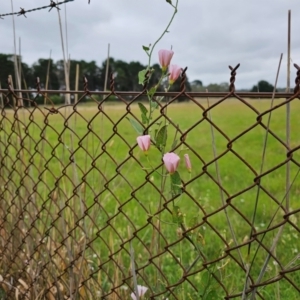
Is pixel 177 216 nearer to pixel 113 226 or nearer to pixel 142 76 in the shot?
pixel 142 76

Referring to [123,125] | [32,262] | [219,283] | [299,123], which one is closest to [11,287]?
[32,262]

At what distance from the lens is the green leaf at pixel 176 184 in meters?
0.94

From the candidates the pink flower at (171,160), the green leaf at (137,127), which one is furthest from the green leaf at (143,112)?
the pink flower at (171,160)

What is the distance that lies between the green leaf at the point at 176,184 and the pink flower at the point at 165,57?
0.26m

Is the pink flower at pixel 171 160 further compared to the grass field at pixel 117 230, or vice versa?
the grass field at pixel 117 230

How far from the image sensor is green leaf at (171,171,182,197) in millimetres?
936

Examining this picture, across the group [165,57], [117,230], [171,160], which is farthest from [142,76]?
[117,230]

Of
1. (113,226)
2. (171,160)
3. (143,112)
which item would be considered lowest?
(113,226)

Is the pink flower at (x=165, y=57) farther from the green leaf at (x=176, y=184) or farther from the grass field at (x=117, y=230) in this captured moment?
the green leaf at (x=176, y=184)

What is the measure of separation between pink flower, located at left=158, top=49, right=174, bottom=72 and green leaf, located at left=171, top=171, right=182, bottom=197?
260 millimetres

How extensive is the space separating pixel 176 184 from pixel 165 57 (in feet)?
1.00

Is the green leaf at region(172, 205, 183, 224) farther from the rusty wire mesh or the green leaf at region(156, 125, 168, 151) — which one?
the green leaf at region(156, 125, 168, 151)

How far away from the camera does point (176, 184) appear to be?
3.10ft

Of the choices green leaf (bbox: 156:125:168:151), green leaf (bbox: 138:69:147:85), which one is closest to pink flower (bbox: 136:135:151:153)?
green leaf (bbox: 156:125:168:151)
